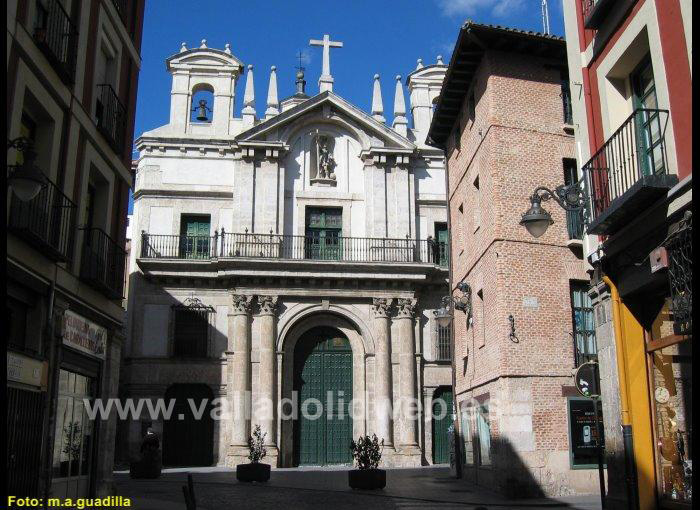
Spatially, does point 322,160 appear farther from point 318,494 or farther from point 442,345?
point 318,494

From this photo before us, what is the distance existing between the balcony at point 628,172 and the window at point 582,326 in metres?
7.24

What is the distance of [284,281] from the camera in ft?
93.5

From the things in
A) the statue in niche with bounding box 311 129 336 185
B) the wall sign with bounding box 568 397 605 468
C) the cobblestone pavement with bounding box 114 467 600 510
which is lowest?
the cobblestone pavement with bounding box 114 467 600 510

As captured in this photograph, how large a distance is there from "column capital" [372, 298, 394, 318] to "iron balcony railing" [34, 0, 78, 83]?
57.2 feet

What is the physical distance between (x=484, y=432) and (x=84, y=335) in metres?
10.0

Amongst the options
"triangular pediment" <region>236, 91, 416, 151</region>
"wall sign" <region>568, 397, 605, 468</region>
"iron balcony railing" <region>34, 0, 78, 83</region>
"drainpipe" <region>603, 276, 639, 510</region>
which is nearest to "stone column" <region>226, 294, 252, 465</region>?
"triangular pediment" <region>236, 91, 416, 151</region>

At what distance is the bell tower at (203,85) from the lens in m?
31.2

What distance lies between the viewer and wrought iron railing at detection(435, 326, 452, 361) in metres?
28.9

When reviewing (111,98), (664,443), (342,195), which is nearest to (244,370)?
(342,195)

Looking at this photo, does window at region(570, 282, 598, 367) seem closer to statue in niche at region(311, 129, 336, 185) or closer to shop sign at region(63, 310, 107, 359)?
shop sign at region(63, 310, 107, 359)

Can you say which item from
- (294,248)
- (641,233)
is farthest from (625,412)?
(294,248)

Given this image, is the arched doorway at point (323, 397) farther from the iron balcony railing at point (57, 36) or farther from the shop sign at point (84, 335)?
the iron balcony railing at point (57, 36)

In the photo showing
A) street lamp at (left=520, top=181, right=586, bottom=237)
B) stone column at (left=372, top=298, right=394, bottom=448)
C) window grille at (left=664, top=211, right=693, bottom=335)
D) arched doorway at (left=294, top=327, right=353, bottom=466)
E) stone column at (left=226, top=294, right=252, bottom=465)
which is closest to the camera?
window grille at (left=664, top=211, right=693, bottom=335)

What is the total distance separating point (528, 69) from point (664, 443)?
39.1 feet
